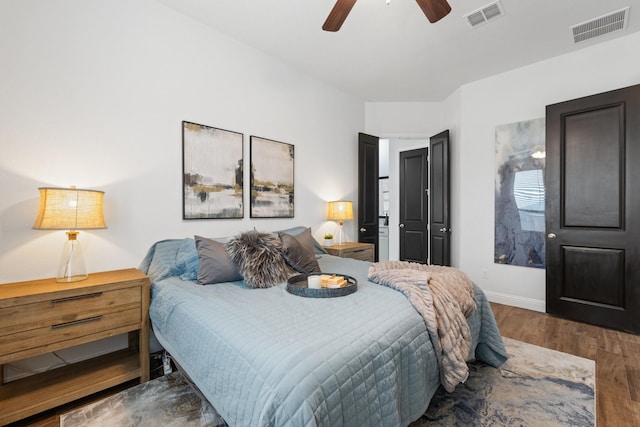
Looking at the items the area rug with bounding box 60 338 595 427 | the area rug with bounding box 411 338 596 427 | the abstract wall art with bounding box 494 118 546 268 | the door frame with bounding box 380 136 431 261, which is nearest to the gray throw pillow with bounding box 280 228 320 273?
the area rug with bounding box 60 338 595 427

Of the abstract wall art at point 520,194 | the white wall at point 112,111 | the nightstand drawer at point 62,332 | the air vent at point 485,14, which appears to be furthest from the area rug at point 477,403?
the air vent at point 485,14

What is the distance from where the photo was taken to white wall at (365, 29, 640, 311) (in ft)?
9.99

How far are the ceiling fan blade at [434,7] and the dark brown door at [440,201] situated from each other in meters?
2.43

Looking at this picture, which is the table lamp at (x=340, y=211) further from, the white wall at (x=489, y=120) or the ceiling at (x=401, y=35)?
the ceiling at (x=401, y=35)

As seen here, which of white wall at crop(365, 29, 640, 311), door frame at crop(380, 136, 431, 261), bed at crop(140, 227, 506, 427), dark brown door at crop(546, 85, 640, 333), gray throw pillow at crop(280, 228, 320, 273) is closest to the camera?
bed at crop(140, 227, 506, 427)

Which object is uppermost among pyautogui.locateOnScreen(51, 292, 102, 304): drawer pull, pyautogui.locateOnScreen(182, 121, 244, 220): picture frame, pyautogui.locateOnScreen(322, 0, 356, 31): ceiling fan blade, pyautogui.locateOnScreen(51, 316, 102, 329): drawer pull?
pyautogui.locateOnScreen(322, 0, 356, 31): ceiling fan blade

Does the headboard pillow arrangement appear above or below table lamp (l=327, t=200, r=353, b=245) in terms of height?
below

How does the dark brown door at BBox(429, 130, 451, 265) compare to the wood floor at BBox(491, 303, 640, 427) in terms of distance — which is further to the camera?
the dark brown door at BBox(429, 130, 451, 265)

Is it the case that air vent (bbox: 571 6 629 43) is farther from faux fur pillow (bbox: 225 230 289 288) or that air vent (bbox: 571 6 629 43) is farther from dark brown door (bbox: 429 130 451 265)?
faux fur pillow (bbox: 225 230 289 288)

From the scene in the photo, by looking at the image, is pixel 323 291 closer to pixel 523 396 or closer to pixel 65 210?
pixel 523 396

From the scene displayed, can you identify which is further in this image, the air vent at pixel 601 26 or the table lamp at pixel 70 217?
the air vent at pixel 601 26

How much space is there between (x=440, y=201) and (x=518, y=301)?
1.57 m

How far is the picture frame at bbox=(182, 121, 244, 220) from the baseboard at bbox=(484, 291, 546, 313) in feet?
10.7

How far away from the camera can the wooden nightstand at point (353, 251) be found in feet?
11.3
